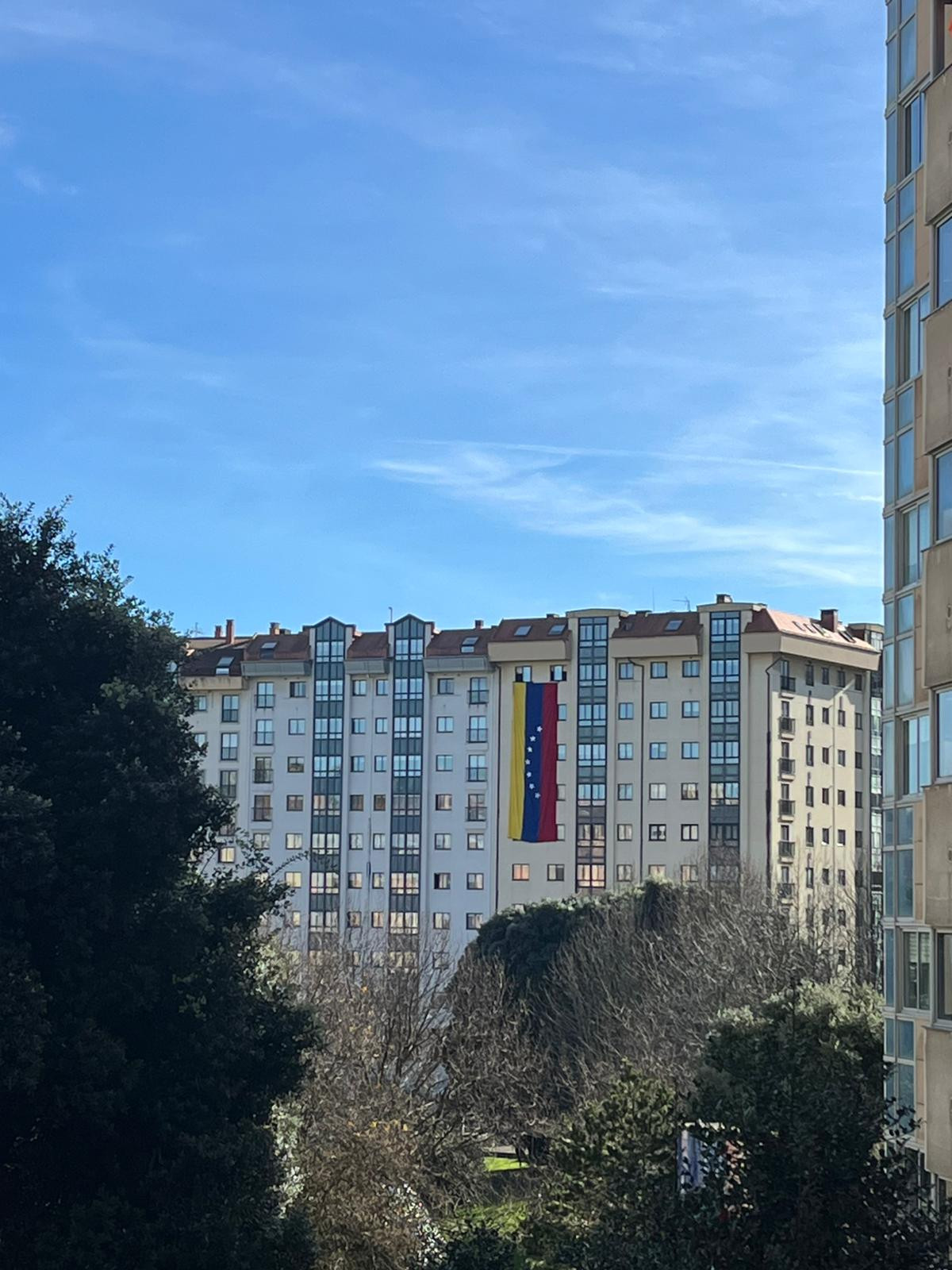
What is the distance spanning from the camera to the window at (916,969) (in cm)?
1839

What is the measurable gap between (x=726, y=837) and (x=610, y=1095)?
65.6 m

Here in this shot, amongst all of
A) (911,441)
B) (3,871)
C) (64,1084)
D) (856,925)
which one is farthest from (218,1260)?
(856,925)

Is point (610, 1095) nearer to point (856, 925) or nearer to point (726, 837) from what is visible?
point (856, 925)

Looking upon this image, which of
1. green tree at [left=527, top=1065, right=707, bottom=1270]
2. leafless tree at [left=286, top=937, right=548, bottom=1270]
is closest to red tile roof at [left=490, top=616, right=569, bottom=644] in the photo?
leafless tree at [left=286, top=937, right=548, bottom=1270]

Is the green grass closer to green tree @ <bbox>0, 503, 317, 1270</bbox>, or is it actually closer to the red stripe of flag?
green tree @ <bbox>0, 503, 317, 1270</bbox>

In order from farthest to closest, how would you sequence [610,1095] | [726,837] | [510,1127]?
[726,837] < [510,1127] < [610,1095]

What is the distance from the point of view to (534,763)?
9356 centimetres

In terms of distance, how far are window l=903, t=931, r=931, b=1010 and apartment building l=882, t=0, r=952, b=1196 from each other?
2 centimetres

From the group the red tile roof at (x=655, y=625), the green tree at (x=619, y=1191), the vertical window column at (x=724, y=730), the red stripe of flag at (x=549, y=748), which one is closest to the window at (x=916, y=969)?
the green tree at (x=619, y=1191)

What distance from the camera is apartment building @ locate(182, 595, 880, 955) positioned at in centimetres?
8994

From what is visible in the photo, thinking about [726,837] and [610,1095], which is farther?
[726,837]

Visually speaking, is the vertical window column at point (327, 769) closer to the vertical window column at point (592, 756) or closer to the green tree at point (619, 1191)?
the vertical window column at point (592, 756)

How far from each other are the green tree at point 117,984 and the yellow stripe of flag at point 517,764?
71.0 metres

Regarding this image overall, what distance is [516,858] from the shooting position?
92812mm
